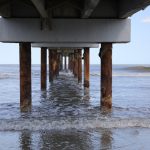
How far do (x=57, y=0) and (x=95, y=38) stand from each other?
153 centimetres

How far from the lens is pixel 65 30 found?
13.1 meters

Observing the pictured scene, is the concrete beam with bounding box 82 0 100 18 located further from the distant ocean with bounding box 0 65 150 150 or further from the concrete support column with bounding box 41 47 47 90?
the concrete support column with bounding box 41 47 47 90

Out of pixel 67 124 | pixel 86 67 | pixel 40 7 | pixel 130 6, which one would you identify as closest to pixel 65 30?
pixel 40 7

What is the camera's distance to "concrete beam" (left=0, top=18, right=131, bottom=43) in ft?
43.0

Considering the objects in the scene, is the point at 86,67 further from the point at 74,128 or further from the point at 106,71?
the point at 74,128

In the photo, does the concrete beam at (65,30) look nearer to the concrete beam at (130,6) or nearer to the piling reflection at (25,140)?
the concrete beam at (130,6)

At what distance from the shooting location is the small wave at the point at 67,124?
35.8ft

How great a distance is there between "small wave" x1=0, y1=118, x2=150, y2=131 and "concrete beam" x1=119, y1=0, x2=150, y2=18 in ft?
9.29

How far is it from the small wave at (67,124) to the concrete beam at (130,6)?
9.29 ft

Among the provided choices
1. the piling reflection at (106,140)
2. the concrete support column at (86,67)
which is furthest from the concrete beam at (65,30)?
the concrete support column at (86,67)

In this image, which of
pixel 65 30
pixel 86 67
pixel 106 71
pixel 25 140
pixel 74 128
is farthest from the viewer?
pixel 86 67

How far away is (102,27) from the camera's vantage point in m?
13.2

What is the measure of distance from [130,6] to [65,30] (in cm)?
246

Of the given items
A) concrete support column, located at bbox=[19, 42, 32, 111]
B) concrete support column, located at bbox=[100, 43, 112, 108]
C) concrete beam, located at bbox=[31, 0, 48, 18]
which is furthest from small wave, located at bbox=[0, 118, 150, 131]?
concrete beam, located at bbox=[31, 0, 48, 18]
